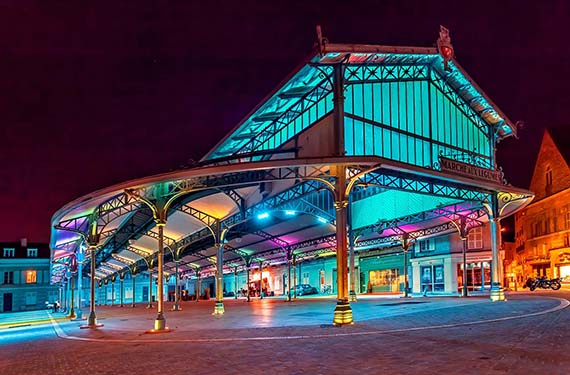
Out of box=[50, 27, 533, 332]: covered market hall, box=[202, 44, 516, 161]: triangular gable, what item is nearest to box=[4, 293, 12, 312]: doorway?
box=[50, 27, 533, 332]: covered market hall

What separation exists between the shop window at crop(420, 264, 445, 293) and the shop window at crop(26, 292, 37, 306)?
56.0 meters

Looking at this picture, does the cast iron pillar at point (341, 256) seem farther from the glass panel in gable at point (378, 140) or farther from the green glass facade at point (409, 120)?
the glass panel in gable at point (378, 140)

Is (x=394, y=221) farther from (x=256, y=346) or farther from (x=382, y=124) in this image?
(x=256, y=346)

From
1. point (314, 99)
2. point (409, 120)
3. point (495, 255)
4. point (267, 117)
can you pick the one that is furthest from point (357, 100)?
point (495, 255)

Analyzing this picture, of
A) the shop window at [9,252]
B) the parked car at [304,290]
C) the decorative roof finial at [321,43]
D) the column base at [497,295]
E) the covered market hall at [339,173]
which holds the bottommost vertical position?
the parked car at [304,290]

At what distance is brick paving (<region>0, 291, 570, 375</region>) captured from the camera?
33.5 ft

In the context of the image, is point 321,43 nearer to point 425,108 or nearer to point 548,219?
point 425,108

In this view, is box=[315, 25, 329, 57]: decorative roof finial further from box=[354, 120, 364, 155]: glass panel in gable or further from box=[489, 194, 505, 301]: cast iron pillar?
box=[489, 194, 505, 301]: cast iron pillar

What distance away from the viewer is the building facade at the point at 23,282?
78812 mm

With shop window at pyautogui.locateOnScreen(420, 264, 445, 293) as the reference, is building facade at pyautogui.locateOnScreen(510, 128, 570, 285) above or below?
above

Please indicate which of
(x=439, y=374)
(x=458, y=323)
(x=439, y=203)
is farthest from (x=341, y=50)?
(x=439, y=203)

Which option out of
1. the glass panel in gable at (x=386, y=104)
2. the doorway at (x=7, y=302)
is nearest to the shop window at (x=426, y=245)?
the glass panel in gable at (x=386, y=104)

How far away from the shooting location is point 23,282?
80562 millimetres

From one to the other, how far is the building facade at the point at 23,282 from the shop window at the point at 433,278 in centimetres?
5491
